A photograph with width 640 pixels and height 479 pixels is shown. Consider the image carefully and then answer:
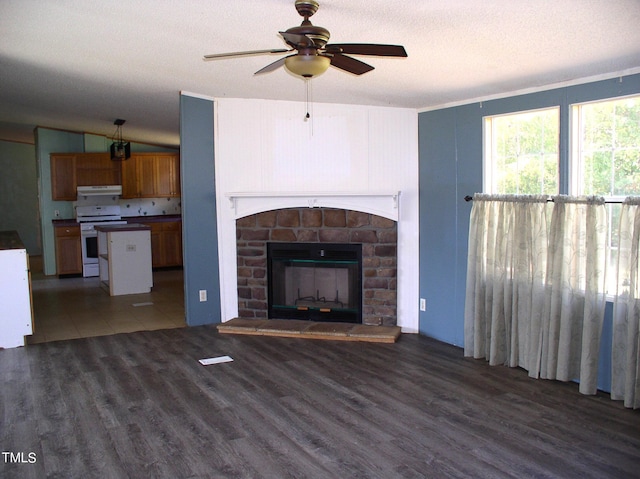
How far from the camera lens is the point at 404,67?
384 cm

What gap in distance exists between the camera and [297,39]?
2.41 metres

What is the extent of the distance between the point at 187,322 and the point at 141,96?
2.43 meters

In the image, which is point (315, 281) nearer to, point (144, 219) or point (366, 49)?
point (366, 49)

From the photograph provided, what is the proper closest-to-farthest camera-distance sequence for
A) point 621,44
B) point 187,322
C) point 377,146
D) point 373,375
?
point 621,44, point 373,375, point 377,146, point 187,322

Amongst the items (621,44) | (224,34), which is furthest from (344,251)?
(621,44)

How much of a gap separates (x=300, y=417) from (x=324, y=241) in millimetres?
2387

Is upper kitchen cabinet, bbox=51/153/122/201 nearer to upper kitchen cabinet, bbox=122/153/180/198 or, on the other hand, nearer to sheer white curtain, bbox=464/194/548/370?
upper kitchen cabinet, bbox=122/153/180/198

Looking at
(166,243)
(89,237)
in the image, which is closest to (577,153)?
(166,243)

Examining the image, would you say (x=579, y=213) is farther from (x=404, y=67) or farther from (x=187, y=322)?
(x=187, y=322)

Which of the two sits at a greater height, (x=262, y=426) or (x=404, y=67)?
A: (x=404, y=67)

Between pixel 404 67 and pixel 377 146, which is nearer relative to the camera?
pixel 404 67

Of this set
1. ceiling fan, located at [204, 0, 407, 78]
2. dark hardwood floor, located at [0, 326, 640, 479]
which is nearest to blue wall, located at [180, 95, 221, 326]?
dark hardwood floor, located at [0, 326, 640, 479]

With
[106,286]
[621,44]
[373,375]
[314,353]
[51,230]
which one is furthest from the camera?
[51,230]

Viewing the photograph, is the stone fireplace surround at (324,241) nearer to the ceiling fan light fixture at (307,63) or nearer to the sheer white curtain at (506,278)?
the sheer white curtain at (506,278)
